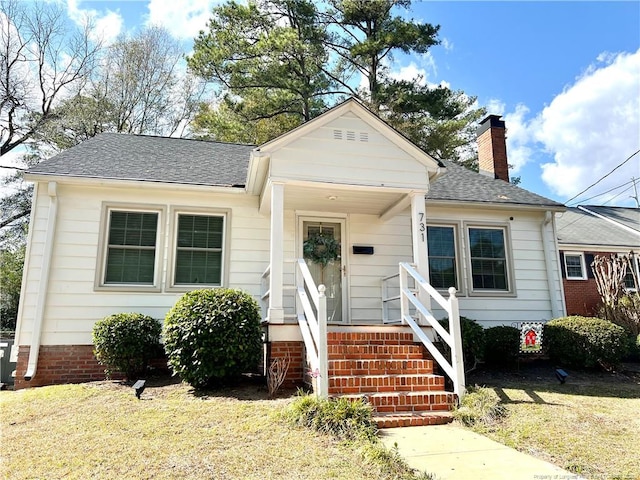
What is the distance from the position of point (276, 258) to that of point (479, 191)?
5757mm

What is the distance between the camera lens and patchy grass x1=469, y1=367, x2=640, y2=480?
378 cm

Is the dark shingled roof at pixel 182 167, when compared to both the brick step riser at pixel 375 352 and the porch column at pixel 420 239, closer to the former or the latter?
the porch column at pixel 420 239

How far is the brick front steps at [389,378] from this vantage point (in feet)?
16.4

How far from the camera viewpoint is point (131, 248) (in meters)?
7.73

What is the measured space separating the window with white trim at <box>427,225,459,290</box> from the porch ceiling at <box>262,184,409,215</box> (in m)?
1.47

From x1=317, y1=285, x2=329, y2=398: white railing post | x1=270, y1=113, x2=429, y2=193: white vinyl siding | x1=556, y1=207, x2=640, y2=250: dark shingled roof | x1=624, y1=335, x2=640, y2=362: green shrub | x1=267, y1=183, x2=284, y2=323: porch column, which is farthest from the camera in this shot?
x1=556, y1=207, x2=640, y2=250: dark shingled roof

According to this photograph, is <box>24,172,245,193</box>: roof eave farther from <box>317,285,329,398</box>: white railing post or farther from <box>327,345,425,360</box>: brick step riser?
<box>327,345,425,360</box>: brick step riser

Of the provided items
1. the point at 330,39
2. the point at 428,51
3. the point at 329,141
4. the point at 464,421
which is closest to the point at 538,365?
the point at 464,421

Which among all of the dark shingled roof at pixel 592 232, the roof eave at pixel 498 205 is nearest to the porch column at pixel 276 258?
the roof eave at pixel 498 205

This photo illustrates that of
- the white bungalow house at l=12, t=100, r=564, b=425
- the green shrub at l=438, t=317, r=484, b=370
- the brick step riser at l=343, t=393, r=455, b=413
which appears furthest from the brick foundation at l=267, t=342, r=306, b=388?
the green shrub at l=438, t=317, r=484, b=370

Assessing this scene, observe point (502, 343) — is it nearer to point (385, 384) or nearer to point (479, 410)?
point (479, 410)

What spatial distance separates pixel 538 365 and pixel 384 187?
481 cm

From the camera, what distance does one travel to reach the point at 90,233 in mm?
7547

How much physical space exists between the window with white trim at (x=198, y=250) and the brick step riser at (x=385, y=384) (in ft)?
11.5
